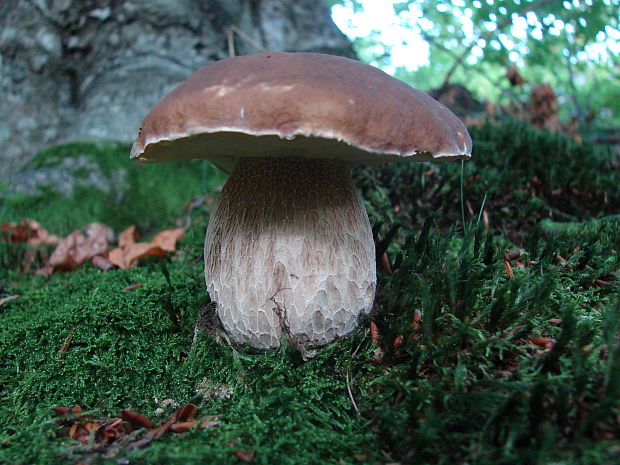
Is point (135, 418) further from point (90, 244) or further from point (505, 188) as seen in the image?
point (505, 188)

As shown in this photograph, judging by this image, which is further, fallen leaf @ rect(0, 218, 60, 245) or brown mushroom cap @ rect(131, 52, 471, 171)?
fallen leaf @ rect(0, 218, 60, 245)

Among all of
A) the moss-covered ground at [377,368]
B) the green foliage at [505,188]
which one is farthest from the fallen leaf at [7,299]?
the green foliage at [505,188]

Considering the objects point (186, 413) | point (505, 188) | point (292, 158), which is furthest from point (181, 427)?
point (505, 188)

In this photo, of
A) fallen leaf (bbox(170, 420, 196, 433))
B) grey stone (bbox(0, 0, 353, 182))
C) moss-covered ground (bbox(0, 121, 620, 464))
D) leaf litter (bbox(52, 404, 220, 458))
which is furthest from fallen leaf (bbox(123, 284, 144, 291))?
grey stone (bbox(0, 0, 353, 182))

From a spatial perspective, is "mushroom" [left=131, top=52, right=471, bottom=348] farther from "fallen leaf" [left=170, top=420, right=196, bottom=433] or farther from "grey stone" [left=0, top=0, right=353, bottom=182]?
"grey stone" [left=0, top=0, right=353, bottom=182]

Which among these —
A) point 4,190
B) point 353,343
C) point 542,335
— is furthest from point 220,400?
point 4,190

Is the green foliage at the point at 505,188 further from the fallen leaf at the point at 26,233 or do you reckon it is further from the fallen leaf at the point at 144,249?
the fallen leaf at the point at 26,233
